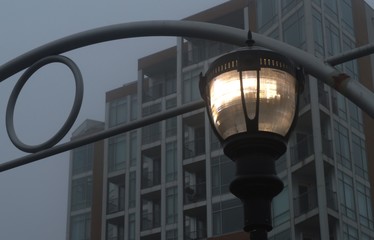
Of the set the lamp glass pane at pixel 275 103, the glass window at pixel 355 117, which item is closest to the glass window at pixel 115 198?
the glass window at pixel 355 117

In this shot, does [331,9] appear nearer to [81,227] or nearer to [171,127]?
[171,127]

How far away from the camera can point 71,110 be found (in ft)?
28.8

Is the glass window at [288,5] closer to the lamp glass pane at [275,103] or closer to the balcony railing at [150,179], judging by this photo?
the balcony railing at [150,179]

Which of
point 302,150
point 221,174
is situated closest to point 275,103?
point 302,150

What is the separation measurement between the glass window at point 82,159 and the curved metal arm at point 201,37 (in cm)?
5436

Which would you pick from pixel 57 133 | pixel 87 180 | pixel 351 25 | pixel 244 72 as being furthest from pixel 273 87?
pixel 87 180

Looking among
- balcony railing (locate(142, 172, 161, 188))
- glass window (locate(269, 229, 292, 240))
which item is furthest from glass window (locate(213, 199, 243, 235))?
balcony railing (locate(142, 172, 161, 188))

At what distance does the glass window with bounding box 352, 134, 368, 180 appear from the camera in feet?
140

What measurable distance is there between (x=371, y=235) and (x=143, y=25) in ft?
115

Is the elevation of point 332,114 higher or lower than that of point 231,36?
higher

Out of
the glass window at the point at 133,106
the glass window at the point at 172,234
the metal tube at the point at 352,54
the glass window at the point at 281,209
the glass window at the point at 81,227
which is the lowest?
the metal tube at the point at 352,54

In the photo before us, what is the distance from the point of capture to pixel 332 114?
42.3 meters

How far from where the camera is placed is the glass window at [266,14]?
44.7 meters

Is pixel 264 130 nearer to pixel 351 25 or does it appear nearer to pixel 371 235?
pixel 371 235
